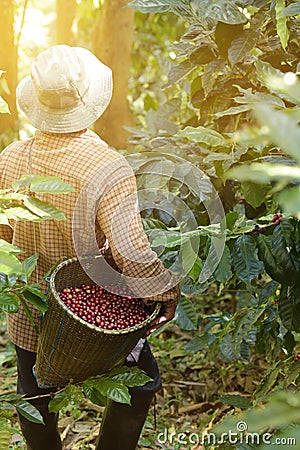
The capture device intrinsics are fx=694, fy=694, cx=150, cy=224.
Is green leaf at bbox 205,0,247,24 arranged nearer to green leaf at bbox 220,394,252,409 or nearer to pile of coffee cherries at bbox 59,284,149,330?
pile of coffee cherries at bbox 59,284,149,330

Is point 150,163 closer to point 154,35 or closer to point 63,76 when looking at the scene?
point 63,76

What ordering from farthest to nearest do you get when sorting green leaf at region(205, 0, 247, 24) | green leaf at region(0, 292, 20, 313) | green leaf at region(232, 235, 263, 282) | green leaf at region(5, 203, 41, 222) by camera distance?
green leaf at region(205, 0, 247, 24) < green leaf at region(232, 235, 263, 282) < green leaf at region(0, 292, 20, 313) < green leaf at region(5, 203, 41, 222)

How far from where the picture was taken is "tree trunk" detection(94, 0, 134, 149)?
3824 millimetres

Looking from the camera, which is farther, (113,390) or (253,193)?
(253,193)

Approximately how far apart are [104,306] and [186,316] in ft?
2.19

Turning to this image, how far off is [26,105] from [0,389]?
1.37 metres

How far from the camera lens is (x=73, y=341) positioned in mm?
1526

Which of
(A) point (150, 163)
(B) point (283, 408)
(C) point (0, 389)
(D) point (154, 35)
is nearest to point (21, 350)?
(A) point (150, 163)

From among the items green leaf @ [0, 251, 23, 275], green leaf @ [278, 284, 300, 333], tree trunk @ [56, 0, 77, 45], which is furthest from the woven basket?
tree trunk @ [56, 0, 77, 45]

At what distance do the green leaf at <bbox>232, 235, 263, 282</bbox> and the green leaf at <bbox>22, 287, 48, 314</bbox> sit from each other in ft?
1.66

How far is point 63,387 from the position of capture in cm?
182

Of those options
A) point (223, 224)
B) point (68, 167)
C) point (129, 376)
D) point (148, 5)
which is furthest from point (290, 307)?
point (148, 5)

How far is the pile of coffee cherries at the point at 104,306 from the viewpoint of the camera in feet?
5.16

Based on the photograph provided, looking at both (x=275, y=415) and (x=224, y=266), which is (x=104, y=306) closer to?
(x=224, y=266)
